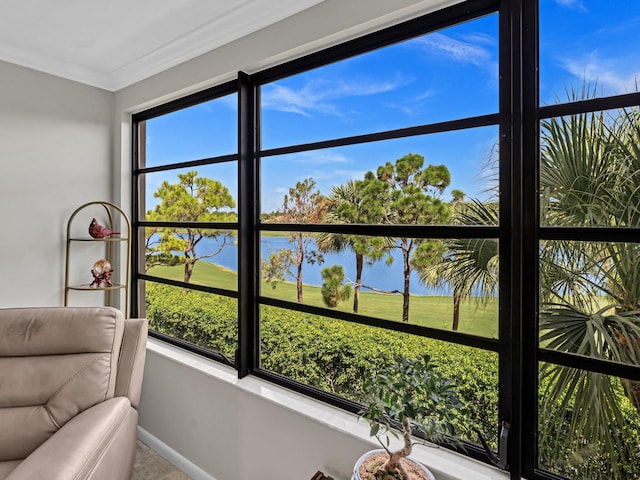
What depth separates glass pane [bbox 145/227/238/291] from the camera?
210 cm

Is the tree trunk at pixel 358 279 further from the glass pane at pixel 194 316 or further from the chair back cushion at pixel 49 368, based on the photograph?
the chair back cushion at pixel 49 368

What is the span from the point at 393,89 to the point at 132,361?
1715 mm

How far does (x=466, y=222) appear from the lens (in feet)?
4.30

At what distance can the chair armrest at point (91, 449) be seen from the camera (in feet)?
3.66

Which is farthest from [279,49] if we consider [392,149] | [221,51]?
[392,149]

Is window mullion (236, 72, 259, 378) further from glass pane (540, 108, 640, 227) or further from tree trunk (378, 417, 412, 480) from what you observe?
glass pane (540, 108, 640, 227)

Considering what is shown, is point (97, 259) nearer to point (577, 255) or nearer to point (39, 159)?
point (39, 159)

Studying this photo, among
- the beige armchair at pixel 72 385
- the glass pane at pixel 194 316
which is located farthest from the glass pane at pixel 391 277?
the beige armchair at pixel 72 385

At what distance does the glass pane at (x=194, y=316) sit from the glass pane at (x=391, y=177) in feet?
2.20

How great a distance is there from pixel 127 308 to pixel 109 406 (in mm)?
1140

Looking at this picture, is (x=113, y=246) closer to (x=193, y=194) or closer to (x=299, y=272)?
(x=193, y=194)

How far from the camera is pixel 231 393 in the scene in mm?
1849

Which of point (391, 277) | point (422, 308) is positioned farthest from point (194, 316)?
point (422, 308)

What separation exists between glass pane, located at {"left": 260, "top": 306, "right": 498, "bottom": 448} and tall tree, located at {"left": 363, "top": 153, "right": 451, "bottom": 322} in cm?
17
